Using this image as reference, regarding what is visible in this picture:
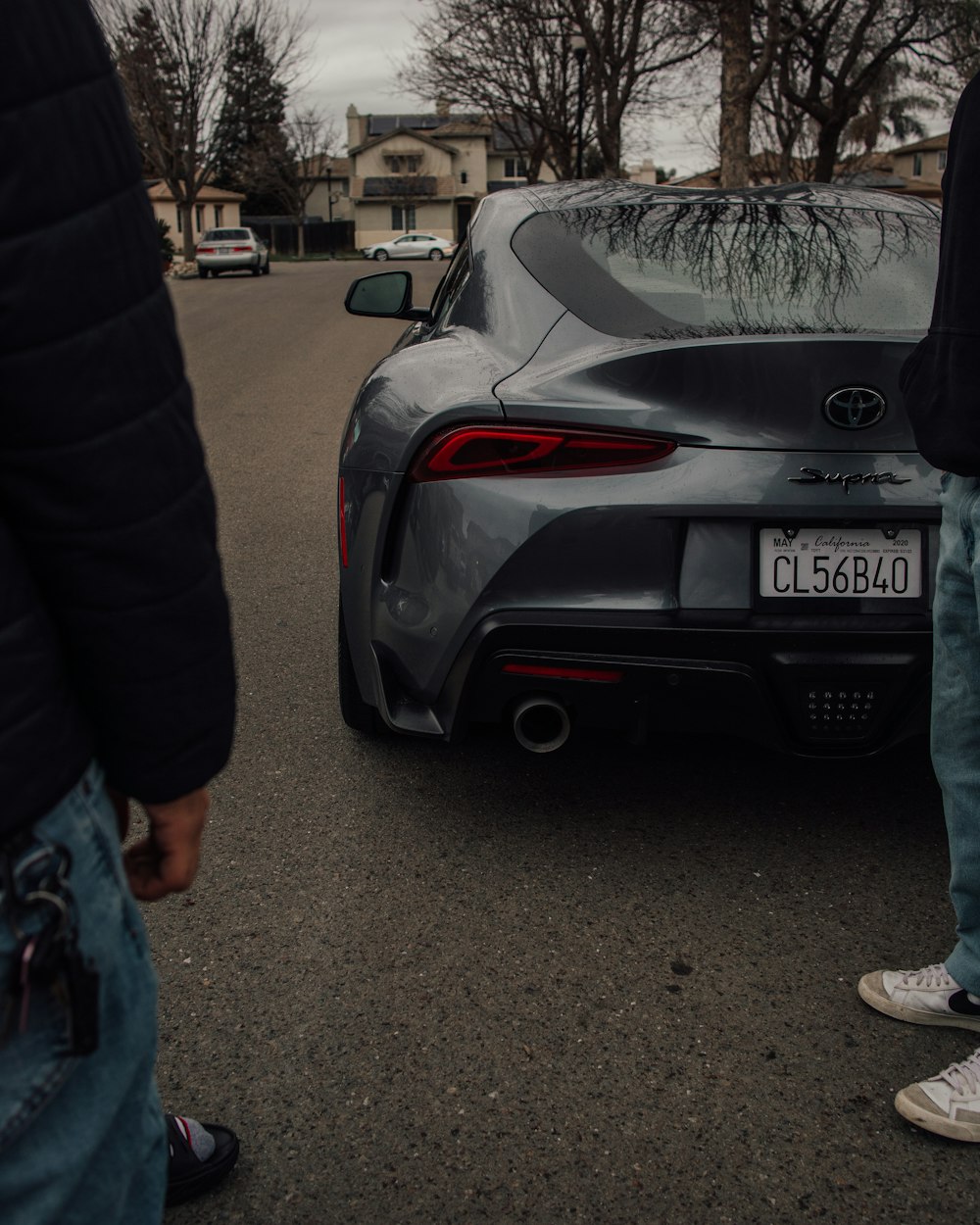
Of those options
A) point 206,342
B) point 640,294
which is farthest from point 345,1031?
point 206,342

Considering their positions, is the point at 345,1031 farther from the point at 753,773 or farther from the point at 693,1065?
the point at 753,773

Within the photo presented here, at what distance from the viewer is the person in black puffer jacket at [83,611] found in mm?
981

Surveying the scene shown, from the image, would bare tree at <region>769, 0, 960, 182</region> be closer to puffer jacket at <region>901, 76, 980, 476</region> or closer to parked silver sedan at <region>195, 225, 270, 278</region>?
parked silver sedan at <region>195, 225, 270, 278</region>

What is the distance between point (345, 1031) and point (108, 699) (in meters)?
1.56

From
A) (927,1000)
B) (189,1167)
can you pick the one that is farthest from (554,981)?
(189,1167)

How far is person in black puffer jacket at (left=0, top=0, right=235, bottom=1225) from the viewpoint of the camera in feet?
3.22

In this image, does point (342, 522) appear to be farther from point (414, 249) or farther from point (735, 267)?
point (414, 249)

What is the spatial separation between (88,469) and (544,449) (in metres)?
1.83

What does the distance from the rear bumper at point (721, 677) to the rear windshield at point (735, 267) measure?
0.71 metres

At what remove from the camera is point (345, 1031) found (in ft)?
8.10

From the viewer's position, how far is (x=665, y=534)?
2.76 metres

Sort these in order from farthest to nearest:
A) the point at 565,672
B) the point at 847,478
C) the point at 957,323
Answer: the point at 565,672
the point at 847,478
the point at 957,323

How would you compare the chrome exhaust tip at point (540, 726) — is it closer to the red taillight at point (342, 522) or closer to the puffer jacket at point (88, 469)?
the red taillight at point (342, 522)

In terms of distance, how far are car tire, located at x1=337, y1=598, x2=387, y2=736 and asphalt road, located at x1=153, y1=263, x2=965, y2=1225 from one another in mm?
87
